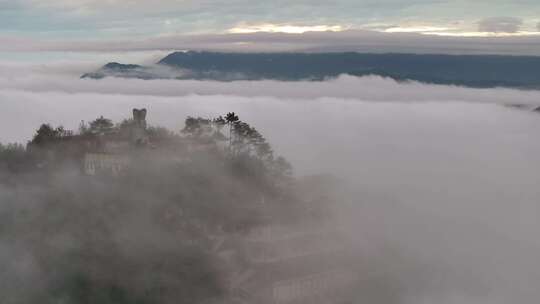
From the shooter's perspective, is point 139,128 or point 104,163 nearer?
point 104,163

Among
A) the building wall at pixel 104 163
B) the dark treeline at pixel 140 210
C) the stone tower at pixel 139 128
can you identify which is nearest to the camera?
the dark treeline at pixel 140 210

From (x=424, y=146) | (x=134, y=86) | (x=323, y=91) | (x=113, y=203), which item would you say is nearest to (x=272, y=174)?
(x=113, y=203)

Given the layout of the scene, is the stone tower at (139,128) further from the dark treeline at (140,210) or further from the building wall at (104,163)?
the building wall at (104,163)

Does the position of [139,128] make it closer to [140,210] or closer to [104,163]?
[104,163]

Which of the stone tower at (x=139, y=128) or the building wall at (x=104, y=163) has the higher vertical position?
the stone tower at (x=139, y=128)

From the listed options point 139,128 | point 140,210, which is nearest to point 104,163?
point 139,128

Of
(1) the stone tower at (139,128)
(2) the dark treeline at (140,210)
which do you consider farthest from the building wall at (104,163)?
(1) the stone tower at (139,128)

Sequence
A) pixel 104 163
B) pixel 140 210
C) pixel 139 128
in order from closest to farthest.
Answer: pixel 140 210 → pixel 104 163 → pixel 139 128

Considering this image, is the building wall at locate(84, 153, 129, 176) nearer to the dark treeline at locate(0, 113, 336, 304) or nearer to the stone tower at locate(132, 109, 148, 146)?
the dark treeline at locate(0, 113, 336, 304)
